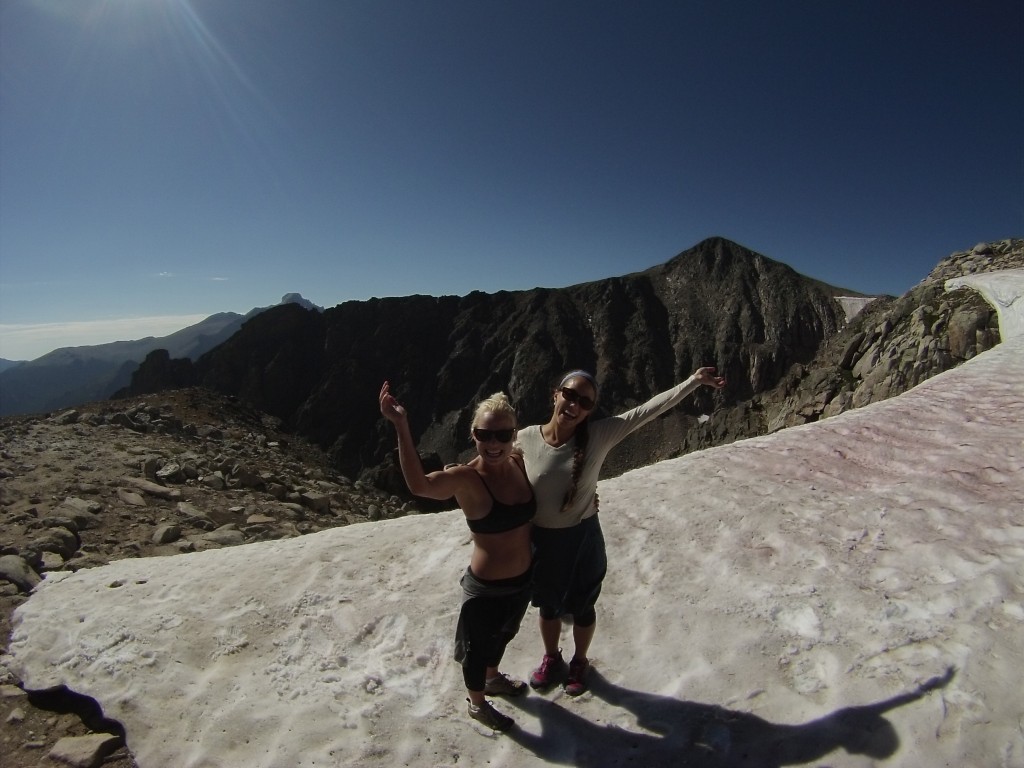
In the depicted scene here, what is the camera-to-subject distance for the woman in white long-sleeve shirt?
12.3ft

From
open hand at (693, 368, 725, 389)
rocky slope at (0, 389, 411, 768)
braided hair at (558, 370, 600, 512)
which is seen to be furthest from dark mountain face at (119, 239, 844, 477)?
braided hair at (558, 370, 600, 512)

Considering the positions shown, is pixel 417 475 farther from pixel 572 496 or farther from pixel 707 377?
pixel 707 377

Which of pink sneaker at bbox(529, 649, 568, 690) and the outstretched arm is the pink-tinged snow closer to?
pink sneaker at bbox(529, 649, 568, 690)

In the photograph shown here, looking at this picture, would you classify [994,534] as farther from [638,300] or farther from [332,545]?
[638,300]

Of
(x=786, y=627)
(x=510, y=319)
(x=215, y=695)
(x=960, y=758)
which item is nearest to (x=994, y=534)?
(x=786, y=627)

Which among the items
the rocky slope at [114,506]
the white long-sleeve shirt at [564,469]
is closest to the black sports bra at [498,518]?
the white long-sleeve shirt at [564,469]

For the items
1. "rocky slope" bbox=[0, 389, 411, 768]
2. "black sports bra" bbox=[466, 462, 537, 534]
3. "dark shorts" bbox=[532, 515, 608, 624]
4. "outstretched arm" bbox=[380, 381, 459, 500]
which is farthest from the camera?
"rocky slope" bbox=[0, 389, 411, 768]

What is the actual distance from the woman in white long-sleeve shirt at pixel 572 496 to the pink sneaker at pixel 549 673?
171 millimetres

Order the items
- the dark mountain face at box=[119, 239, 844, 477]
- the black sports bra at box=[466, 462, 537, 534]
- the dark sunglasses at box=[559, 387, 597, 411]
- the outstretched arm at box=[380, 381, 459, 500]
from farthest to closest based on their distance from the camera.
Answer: the dark mountain face at box=[119, 239, 844, 477], the dark sunglasses at box=[559, 387, 597, 411], the black sports bra at box=[466, 462, 537, 534], the outstretched arm at box=[380, 381, 459, 500]

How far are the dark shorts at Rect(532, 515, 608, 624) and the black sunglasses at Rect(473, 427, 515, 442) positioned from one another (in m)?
0.84

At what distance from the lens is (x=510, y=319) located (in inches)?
5591

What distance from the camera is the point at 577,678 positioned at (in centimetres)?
422

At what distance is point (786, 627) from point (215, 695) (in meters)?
4.88

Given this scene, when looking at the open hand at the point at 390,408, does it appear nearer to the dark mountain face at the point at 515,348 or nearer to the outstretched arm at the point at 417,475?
the outstretched arm at the point at 417,475
